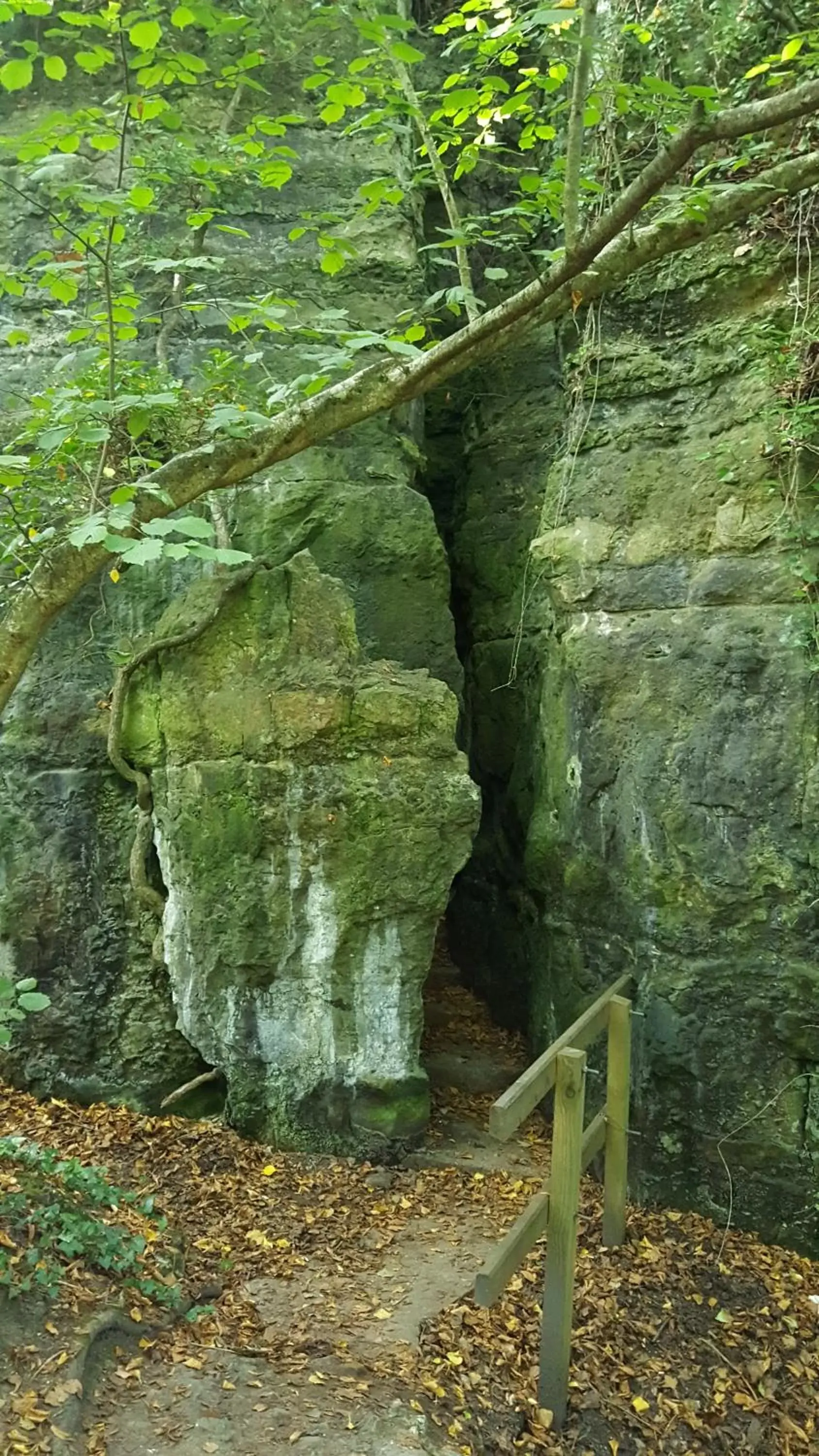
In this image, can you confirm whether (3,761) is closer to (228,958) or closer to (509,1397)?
(228,958)

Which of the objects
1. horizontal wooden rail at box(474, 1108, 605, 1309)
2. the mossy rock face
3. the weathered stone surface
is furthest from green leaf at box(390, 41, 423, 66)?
horizontal wooden rail at box(474, 1108, 605, 1309)

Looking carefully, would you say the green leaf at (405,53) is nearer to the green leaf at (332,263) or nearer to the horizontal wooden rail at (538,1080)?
the green leaf at (332,263)

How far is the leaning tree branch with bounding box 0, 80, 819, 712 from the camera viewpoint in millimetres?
3096

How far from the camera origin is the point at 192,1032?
5.35m

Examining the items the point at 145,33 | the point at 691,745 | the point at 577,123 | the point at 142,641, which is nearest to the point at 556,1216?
the point at 691,745

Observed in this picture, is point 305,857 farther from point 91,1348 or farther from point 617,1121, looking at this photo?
point 91,1348

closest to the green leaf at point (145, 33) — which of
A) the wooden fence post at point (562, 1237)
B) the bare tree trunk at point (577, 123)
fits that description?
the bare tree trunk at point (577, 123)

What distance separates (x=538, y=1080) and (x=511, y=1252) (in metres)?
0.59

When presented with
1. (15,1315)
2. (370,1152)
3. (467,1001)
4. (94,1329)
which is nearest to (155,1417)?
(94,1329)

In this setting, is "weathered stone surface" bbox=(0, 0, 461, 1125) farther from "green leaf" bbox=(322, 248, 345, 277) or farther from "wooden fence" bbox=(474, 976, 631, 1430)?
"wooden fence" bbox=(474, 976, 631, 1430)

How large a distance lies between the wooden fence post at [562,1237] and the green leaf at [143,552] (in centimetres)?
243

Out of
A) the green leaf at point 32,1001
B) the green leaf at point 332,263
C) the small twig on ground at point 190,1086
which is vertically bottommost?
the small twig on ground at point 190,1086

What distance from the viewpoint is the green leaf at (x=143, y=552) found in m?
2.74

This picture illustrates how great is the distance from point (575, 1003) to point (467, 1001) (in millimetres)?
2138
